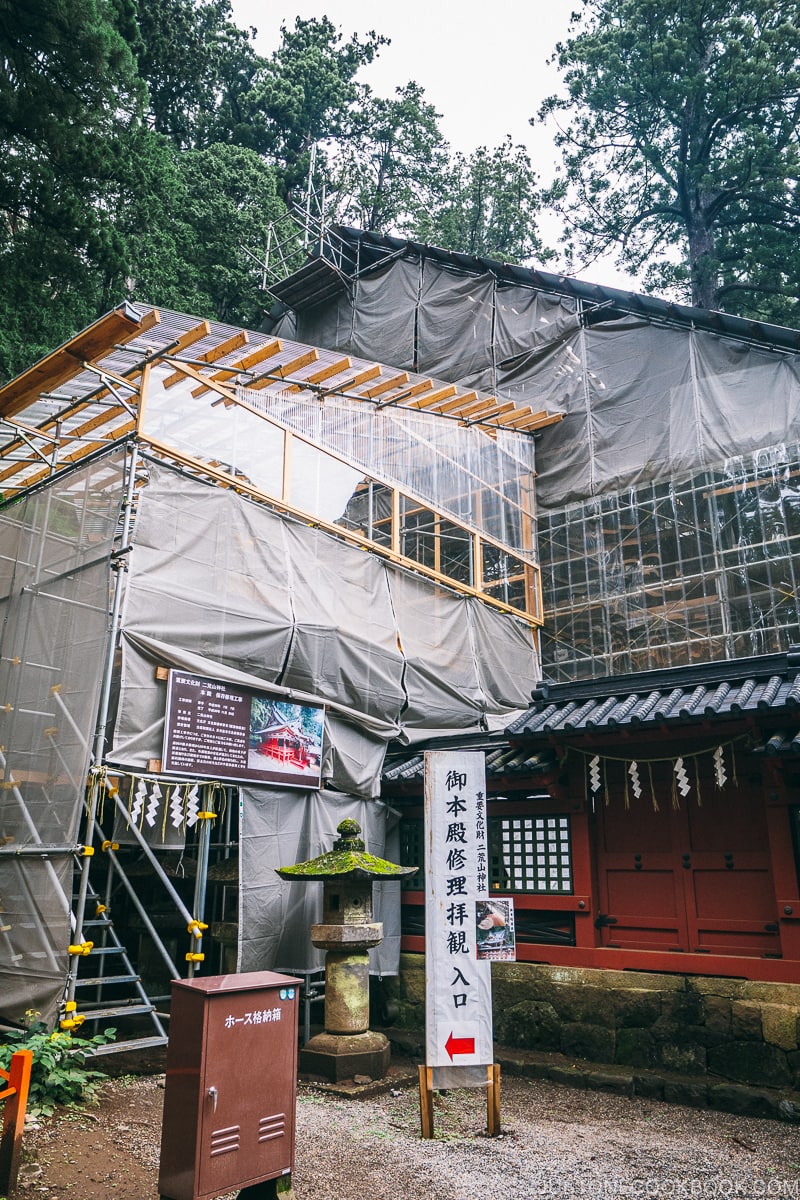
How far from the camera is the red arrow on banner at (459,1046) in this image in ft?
21.6

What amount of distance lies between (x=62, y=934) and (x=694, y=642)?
1041cm

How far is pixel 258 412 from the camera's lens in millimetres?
11062

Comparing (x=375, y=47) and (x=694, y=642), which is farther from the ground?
(x=375, y=47)

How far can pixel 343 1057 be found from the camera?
8.42 meters

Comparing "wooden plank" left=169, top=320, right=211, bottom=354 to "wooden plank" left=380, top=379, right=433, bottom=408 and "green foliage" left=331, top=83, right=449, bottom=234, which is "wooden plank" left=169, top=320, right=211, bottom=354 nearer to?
"wooden plank" left=380, top=379, right=433, bottom=408

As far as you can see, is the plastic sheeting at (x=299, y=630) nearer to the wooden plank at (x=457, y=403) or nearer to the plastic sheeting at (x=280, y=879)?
the plastic sheeting at (x=280, y=879)

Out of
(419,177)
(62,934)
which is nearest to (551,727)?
(62,934)

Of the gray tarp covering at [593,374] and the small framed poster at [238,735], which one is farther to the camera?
the gray tarp covering at [593,374]

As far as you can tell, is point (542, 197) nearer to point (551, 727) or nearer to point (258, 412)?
point (258, 412)

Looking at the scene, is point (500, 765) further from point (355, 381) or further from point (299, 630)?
point (355, 381)

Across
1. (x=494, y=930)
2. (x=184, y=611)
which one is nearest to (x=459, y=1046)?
(x=494, y=930)

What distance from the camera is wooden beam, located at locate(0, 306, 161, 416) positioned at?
8273 mm

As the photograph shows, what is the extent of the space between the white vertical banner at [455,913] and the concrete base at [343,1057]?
2.31m

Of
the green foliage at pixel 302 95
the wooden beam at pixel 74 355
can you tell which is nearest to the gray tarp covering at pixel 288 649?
the wooden beam at pixel 74 355
